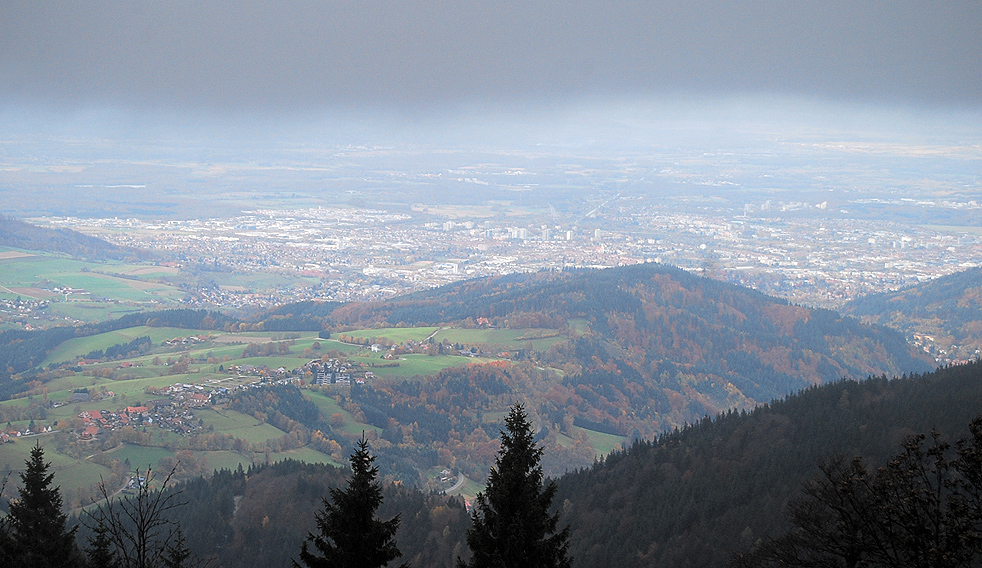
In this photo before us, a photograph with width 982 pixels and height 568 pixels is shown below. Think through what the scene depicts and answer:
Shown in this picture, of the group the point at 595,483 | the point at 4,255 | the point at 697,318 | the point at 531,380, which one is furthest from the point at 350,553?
the point at 4,255

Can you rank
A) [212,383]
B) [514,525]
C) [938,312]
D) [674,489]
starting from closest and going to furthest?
[514,525]
[674,489]
[212,383]
[938,312]

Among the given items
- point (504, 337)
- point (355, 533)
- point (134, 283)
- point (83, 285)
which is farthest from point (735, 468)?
point (83, 285)

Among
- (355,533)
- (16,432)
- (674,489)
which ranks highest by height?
(355,533)

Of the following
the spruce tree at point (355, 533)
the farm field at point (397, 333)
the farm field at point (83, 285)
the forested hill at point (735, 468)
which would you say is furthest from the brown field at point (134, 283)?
the spruce tree at point (355, 533)

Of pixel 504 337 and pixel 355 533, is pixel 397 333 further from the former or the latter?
pixel 355 533

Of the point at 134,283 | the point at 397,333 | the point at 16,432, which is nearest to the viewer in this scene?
the point at 16,432

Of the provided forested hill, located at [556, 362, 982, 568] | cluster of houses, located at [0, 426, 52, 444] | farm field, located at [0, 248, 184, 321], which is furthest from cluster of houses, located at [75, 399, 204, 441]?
farm field, located at [0, 248, 184, 321]

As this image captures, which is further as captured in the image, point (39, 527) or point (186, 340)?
point (186, 340)

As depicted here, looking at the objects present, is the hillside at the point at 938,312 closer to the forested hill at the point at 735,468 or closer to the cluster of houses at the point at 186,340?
the forested hill at the point at 735,468
